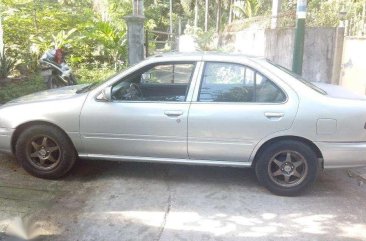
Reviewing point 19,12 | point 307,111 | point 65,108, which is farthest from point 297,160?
point 19,12

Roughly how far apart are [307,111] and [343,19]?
6.89 meters

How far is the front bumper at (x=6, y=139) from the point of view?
4.98 metres

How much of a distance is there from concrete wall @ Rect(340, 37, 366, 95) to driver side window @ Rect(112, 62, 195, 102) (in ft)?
16.0

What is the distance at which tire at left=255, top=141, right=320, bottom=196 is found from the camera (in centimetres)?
454

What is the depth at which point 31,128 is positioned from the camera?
493 cm

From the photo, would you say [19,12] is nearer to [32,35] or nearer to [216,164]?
[32,35]

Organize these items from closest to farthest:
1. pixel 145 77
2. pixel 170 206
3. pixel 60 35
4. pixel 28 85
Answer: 1. pixel 170 206
2. pixel 145 77
3. pixel 28 85
4. pixel 60 35

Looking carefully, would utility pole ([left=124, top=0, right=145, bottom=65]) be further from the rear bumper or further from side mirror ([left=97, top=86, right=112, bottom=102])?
the rear bumper

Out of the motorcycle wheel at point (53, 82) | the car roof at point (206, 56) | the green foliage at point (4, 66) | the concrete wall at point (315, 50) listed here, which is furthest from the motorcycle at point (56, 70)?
the car roof at point (206, 56)

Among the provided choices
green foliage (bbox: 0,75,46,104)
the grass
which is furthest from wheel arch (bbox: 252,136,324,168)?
green foliage (bbox: 0,75,46,104)

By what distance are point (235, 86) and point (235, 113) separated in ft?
1.19

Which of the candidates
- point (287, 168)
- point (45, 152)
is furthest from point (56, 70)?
point (287, 168)

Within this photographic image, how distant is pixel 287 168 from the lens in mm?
4633

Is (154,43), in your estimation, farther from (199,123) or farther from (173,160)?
(199,123)
